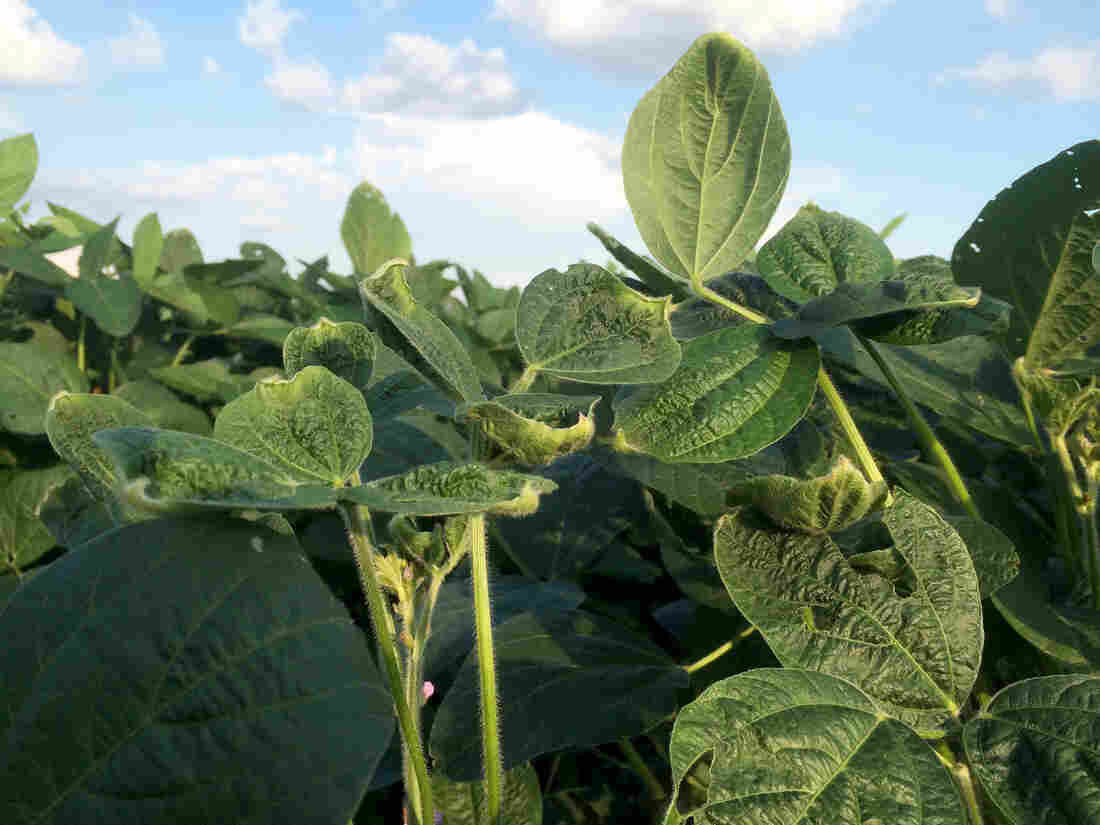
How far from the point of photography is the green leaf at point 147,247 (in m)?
2.73

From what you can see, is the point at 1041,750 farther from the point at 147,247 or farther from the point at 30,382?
the point at 147,247

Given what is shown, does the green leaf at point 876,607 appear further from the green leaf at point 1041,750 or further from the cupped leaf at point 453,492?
the cupped leaf at point 453,492

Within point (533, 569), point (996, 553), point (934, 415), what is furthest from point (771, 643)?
point (934, 415)

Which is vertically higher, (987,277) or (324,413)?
(987,277)

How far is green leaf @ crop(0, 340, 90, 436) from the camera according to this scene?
80.4 inches

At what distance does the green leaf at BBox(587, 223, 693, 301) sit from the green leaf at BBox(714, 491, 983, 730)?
0.90ft

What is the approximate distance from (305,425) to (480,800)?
487 mm

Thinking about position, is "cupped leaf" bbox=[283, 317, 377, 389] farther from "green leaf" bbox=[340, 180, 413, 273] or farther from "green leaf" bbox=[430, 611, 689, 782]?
"green leaf" bbox=[340, 180, 413, 273]

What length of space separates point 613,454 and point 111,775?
64cm

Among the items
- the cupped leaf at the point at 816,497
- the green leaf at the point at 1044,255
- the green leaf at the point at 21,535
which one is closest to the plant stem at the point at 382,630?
the cupped leaf at the point at 816,497

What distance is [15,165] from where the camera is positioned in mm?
2270

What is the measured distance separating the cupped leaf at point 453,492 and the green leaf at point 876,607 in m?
0.28

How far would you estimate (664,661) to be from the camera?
1.04m

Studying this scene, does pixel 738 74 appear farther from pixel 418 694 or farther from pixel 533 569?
pixel 533 569
